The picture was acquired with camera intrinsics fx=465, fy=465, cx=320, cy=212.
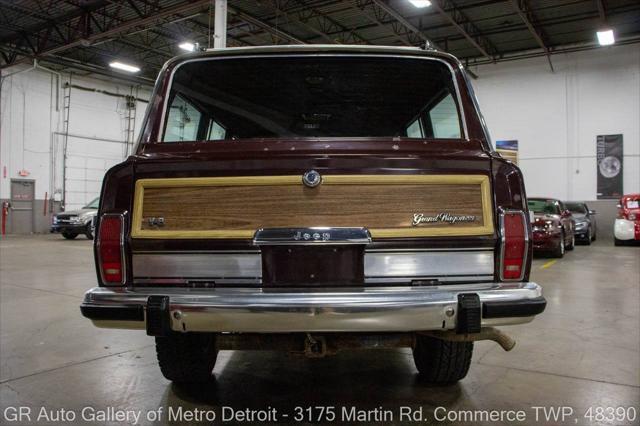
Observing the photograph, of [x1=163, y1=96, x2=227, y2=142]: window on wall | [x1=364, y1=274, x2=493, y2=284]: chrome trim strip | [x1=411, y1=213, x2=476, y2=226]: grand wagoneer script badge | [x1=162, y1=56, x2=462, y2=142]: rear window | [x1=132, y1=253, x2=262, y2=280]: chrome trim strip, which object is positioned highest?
[x1=162, y1=56, x2=462, y2=142]: rear window

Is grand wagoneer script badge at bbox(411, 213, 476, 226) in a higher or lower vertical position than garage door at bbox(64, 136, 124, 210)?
lower

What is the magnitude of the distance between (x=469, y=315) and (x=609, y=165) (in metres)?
18.3

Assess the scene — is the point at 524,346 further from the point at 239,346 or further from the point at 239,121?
the point at 239,121

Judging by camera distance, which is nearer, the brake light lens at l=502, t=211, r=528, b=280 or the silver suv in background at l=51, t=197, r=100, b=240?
the brake light lens at l=502, t=211, r=528, b=280

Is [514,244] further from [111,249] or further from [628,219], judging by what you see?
[628,219]

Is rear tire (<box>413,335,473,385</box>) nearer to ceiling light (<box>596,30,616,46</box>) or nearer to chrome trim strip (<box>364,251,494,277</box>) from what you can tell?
chrome trim strip (<box>364,251,494,277</box>)

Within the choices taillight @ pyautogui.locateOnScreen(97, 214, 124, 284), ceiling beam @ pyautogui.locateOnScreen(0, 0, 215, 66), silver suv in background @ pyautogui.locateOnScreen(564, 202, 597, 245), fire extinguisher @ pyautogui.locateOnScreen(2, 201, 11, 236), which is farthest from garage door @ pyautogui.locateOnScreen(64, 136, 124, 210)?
taillight @ pyautogui.locateOnScreen(97, 214, 124, 284)

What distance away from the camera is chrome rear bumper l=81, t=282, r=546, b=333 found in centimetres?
182

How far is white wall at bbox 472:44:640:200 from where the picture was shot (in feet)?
55.1

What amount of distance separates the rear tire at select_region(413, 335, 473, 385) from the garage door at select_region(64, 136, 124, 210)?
19.4m

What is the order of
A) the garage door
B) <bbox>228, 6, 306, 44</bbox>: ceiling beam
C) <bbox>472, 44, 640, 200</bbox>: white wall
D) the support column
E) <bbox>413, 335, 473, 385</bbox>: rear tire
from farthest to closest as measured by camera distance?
the garage door < <bbox>472, 44, 640, 200</bbox>: white wall < <bbox>228, 6, 306, 44</bbox>: ceiling beam < the support column < <bbox>413, 335, 473, 385</bbox>: rear tire

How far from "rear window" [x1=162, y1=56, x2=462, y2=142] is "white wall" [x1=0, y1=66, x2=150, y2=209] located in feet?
61.0

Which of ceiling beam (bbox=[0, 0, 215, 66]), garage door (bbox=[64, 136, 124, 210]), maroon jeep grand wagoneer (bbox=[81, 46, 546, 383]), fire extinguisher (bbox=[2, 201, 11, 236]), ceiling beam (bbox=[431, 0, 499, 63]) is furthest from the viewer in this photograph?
garage door (bbox=[64, 136, 124, 210])

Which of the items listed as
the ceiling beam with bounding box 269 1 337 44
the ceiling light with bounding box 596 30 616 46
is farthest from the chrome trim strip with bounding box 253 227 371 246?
the ceiling light with bounding box 596 30 616 46
